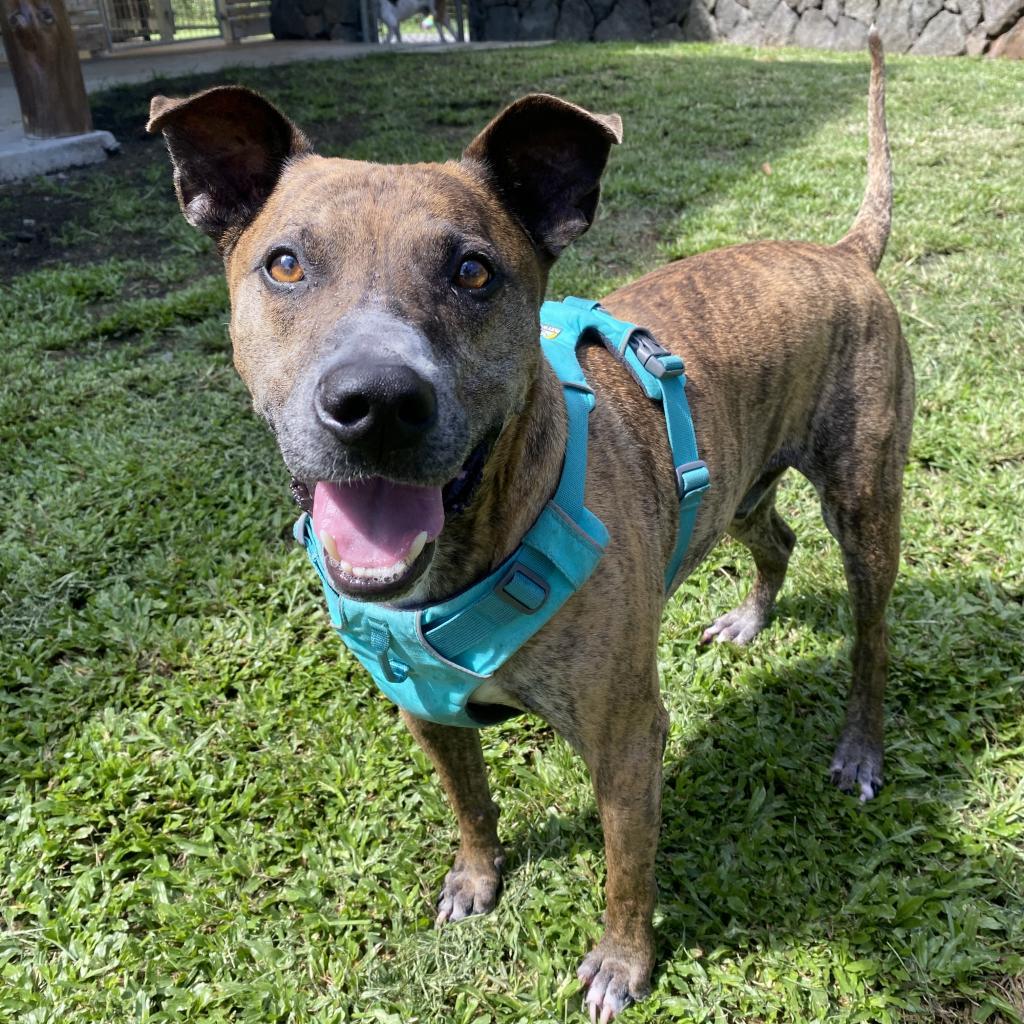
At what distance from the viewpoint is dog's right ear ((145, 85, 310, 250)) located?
2.11 metres

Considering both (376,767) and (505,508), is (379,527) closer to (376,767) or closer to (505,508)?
(505,508)

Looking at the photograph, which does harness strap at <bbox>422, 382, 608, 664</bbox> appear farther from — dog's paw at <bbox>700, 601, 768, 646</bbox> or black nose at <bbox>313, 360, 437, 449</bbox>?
dog's paw at <bbox>700, 601, 768, 646</bbox>

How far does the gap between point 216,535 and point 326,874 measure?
5.67 ft

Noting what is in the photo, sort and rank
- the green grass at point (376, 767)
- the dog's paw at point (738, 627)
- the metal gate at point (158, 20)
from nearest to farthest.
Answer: the green grass at point (376, 767)
the dog's paw at point (738, 627)
the metal gate at point (158, 20)

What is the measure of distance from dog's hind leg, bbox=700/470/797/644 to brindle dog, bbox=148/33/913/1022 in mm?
466

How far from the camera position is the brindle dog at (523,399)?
1.75m

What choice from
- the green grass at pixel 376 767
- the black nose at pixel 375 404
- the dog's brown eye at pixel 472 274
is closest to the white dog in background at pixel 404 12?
the green grass at pixel 376 767

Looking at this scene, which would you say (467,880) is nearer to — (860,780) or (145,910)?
(145,910)

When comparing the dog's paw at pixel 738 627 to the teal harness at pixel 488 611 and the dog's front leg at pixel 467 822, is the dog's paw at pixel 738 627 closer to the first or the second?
the dog's front leg at pixel 467 822

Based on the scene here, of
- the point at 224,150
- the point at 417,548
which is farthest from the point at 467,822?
the point at 224,150

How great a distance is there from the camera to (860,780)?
302cm

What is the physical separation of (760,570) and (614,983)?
5.53ft

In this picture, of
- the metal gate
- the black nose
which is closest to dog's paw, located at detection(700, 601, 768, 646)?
the black nose

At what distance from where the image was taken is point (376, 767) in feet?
10.1
